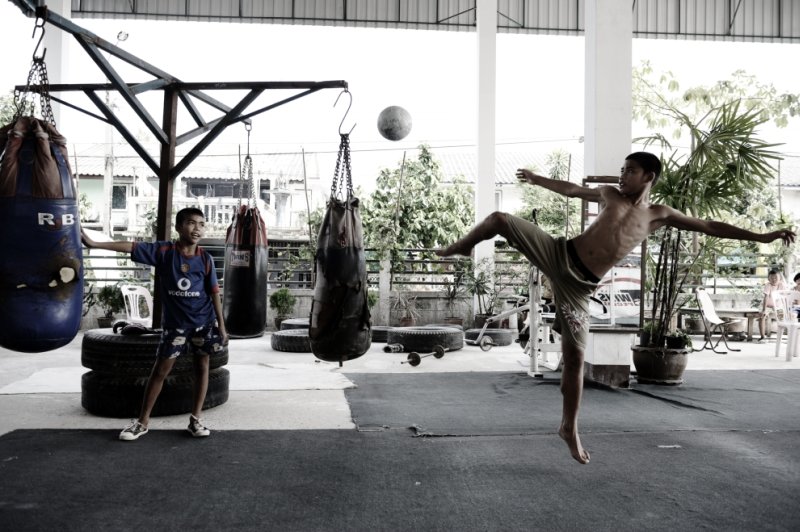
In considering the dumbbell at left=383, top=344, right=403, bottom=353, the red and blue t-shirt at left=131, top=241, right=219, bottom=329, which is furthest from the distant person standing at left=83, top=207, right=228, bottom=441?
the dumbbell at left=383, top=344, right=403, bottom=353

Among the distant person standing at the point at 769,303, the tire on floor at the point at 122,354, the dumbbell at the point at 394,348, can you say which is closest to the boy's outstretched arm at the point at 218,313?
the tire on floor at the point at 122,354

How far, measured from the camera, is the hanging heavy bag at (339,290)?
370 centimetres

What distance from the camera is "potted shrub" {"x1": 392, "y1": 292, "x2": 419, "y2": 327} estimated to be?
1077 centimetres

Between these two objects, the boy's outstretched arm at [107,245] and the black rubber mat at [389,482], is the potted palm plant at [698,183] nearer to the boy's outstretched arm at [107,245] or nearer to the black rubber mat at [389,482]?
the black rubber mat at [389,482]

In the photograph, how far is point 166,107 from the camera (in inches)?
188

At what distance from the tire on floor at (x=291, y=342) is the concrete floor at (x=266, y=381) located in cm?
13

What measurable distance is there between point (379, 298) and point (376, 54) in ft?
46.2

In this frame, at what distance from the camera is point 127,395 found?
4.37 m

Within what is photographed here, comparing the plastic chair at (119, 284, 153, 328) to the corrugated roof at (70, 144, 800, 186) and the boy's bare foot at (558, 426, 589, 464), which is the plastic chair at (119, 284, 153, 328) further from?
the corrugated roof at (70, 144, 800, 186)

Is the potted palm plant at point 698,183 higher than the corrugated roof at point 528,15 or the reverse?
the reverse

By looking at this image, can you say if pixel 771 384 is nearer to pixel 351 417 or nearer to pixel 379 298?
pixel 351 417

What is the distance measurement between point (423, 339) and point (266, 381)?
2.63 metres

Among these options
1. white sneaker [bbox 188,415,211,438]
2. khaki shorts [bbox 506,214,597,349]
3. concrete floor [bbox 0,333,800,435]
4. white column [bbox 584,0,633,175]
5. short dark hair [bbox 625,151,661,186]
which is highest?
white column [bbox 584,0,633,175]

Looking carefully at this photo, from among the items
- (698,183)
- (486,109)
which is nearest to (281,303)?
(486,109)
